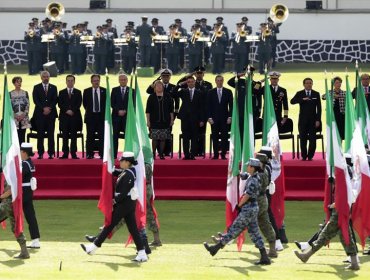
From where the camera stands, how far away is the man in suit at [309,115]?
2983 centimetres

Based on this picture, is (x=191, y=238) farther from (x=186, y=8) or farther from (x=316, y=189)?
(x=186, y=8)

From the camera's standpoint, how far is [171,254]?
23781 millimetres

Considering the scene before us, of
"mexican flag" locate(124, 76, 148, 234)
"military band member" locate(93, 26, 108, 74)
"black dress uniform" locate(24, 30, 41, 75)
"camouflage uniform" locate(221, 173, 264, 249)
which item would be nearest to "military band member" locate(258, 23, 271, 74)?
"military band member" locate(93, 26, 108, 74)

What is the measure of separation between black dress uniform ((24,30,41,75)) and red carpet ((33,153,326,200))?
18.0 m

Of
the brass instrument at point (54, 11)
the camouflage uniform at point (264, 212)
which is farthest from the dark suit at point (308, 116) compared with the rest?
the brass instrument at point (54, 11)

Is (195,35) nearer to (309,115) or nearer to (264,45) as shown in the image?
(264,45)

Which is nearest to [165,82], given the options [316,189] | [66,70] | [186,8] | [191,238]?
[316,189]

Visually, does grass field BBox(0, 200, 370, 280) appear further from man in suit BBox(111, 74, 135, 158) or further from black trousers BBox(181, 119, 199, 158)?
man in suit BBox(111, 74, 135, 158)

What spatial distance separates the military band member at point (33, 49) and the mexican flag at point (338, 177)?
77.7ft

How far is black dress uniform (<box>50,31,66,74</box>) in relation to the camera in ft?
155

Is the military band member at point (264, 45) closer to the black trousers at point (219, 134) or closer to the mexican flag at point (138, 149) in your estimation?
the black trousers at point (219, 134)

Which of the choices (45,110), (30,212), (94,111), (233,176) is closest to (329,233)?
(233,176)

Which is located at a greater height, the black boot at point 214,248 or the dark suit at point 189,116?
the dark suit at point 189,116

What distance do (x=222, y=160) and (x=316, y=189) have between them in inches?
76.8
